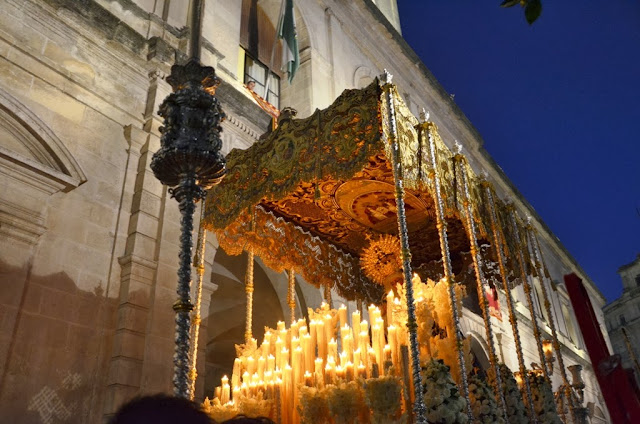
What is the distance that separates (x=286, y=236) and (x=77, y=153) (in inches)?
108

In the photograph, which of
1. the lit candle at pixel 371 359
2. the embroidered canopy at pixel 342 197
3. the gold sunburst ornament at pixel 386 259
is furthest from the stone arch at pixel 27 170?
the gold sunburst ornament at pixel 386 259

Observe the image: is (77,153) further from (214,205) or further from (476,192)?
(476,192)

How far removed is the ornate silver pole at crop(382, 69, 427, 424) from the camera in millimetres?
3890

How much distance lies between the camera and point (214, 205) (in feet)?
20.2

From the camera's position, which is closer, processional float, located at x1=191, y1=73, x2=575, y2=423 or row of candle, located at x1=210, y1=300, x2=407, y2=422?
processional float, located at x1=191, y1=73, x2=575, y2=423

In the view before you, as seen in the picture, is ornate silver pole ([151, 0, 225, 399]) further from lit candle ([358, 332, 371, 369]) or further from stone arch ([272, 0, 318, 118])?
stone arch ([272, 0, 318, 118])

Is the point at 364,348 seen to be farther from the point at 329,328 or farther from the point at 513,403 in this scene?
the point at 513,403

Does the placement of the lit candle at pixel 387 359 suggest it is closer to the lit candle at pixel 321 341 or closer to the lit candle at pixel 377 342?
the lit candle at pixel 377 342

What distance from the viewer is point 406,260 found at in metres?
4.50

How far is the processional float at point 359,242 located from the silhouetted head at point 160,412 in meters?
2.96

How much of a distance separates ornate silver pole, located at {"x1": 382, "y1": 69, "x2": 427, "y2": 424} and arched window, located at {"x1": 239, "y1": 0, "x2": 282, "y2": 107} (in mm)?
4831

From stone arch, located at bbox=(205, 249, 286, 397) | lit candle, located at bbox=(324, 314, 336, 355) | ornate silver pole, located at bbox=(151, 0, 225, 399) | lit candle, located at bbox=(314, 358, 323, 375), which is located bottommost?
lit candle, located at bbox=(314, 358, 323, 375)

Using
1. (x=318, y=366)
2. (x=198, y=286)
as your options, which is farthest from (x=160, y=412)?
(x=198, y=286)

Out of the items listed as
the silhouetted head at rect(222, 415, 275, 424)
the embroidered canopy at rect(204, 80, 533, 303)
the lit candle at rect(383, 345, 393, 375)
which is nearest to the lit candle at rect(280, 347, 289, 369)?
Answer: the lit candle at rect(383, 345, 393, 375)
